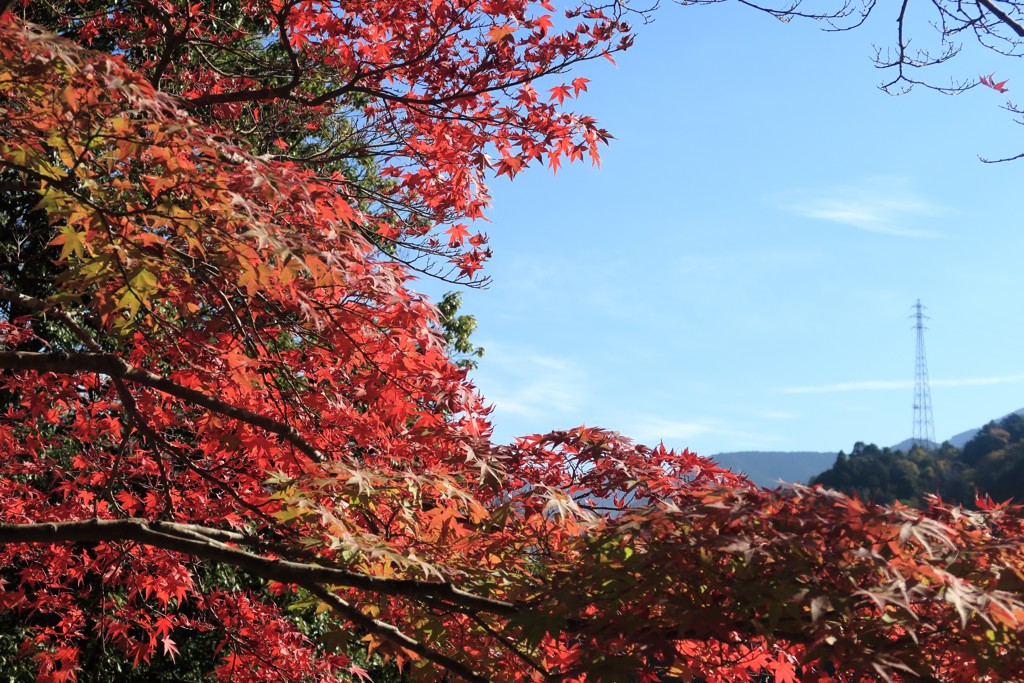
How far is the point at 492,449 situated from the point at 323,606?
985mm

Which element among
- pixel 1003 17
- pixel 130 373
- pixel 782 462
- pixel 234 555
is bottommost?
pixel 234 555

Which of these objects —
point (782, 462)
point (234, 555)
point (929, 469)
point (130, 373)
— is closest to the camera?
point (234, 555)

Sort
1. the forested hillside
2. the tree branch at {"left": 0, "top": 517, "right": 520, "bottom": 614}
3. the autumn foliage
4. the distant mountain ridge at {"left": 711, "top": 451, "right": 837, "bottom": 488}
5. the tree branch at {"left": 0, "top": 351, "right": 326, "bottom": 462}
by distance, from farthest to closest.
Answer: the distant mountain ridge at {"left": 711, "top": 451, "right": 837, "bottom": 488}, the forested hillside, the tree branch at {"left": 0, "top": 351, "right": 326, "bottom": 462}, the tree branch at {"left": 0, "top": 517, "right": 520, "bottom": 614}, the autumn foliage

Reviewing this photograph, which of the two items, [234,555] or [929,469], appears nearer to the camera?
[234,555]

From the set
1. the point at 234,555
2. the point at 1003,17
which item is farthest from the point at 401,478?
the point at 1003,17

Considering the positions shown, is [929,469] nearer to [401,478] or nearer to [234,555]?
[401,478]

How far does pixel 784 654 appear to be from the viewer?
3.60m

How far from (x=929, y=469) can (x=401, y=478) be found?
2050 inches

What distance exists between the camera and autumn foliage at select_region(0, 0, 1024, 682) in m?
2.51

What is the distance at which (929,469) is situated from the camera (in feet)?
162

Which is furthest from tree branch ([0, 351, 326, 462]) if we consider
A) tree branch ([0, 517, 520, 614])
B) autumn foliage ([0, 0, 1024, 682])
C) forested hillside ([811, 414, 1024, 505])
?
forested hillside ([811, 414, 1024, 505])

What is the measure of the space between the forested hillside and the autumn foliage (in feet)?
140

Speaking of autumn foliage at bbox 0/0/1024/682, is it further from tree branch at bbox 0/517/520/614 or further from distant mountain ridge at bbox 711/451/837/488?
distant mountain ridge at bbox 711/451/837/488

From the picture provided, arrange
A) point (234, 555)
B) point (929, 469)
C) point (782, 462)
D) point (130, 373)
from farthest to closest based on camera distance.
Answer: point (782, 462) → point (929, 469) → point (130, 373) → point (234, 555)
